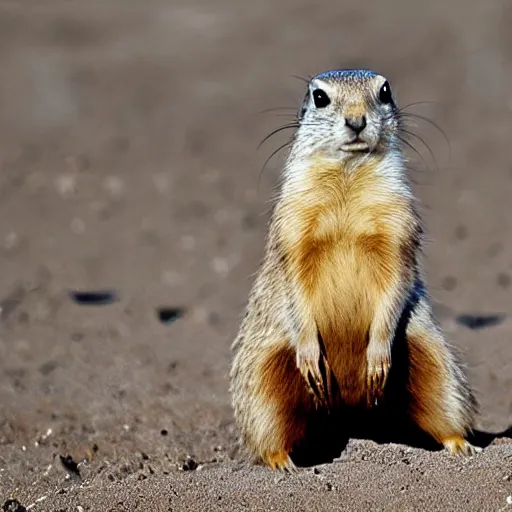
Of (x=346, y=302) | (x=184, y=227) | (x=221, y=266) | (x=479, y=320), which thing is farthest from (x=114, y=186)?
(x=346, y=302)

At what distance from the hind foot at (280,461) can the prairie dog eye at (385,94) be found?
1616 millimetres

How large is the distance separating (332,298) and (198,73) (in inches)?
351

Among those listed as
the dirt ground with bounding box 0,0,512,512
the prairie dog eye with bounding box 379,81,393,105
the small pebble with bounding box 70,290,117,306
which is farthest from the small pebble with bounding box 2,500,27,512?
the small pebble with bounding box 70,290,117,306

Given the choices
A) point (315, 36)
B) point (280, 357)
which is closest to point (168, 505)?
point (280, 357)

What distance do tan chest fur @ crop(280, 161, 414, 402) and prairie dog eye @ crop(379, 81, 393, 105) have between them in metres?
0.34

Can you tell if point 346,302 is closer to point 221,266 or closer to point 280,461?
point 280,461

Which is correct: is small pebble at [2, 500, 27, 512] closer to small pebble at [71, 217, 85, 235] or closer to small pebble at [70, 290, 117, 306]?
A: small pebble at [70, 290, 117, 306]

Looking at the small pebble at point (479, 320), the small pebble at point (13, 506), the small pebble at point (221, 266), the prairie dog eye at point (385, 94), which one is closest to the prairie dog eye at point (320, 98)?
the prairie dog eye at point (385, 94)

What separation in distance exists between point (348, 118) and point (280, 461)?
59.6 inches

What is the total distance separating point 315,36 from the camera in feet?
48.5

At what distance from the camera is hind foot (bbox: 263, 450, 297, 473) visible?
17.1ft

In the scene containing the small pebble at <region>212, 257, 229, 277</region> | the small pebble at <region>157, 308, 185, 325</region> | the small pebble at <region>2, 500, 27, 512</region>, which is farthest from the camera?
the small pebble at <region>212, 257, 229, 277</region>

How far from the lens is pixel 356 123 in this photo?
5117mm

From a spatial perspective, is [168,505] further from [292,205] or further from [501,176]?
[501,176]
